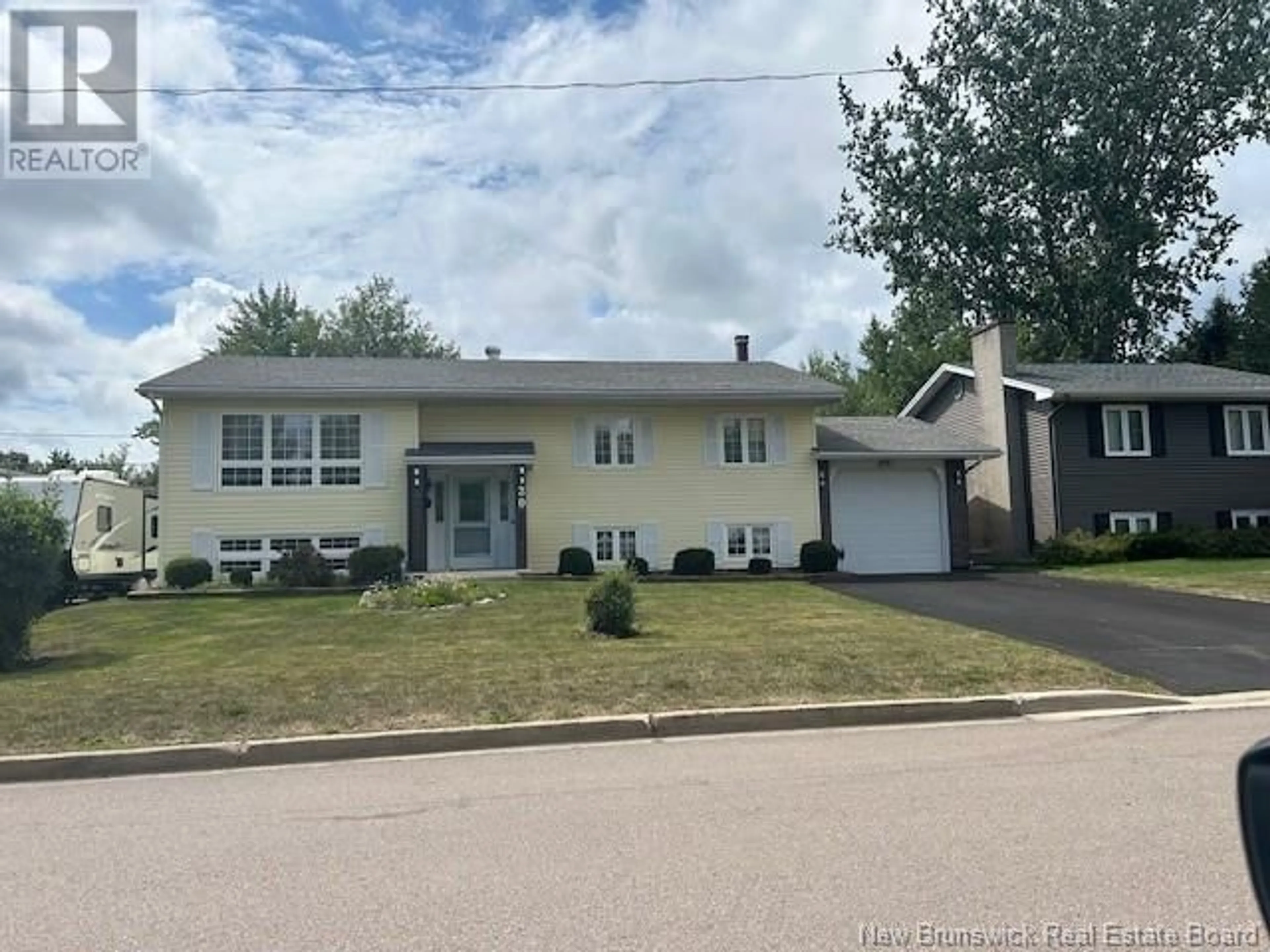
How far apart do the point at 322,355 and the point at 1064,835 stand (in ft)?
171

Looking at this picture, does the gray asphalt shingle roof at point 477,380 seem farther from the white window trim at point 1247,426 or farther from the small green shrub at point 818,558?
the white window trim at point 1247,426

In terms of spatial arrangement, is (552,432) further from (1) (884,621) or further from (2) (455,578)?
(1) (884,621)

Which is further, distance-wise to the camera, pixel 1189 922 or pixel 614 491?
pixel 614 491

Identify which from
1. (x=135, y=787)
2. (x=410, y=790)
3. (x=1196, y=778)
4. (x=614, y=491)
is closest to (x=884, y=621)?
(x=1196, y=778)

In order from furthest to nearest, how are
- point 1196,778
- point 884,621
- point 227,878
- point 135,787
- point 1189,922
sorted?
point 884,621 → point 135,787 → point 1196,778 → point 227,878 → point 1189,922

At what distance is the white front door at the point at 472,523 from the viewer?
24.2 meters

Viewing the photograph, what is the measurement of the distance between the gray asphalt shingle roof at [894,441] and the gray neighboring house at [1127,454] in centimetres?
154

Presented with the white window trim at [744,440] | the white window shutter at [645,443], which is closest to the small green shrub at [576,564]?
the white window shutter at [645,443]

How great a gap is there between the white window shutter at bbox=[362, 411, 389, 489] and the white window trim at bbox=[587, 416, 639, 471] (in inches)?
189

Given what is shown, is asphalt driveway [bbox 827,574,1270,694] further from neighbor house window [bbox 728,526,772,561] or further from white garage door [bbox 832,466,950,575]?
white garage door [bbox 832,466,950,575]

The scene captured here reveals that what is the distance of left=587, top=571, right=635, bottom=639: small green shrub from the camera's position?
12.1 metres

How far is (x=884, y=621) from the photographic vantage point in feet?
44.2

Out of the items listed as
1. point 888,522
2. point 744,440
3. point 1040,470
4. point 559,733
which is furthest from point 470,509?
point 559,733

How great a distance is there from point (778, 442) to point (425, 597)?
1140 cm
